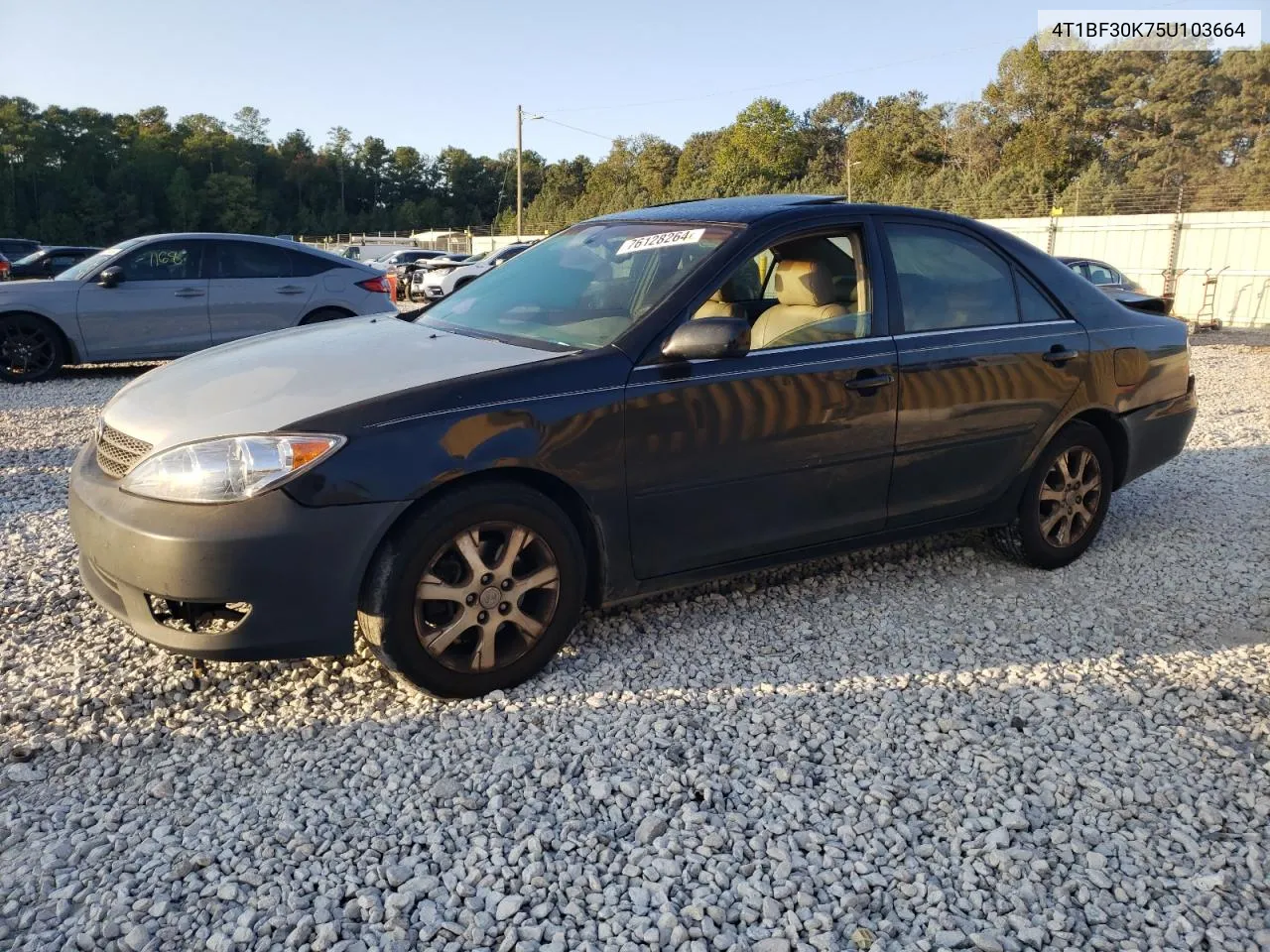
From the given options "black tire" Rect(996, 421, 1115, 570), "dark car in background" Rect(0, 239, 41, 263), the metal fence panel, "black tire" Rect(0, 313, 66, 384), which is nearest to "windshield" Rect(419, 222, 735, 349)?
"black tire" Rect(996, 421, 1115, 570)

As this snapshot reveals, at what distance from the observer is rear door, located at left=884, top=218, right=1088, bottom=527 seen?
4.04 metres

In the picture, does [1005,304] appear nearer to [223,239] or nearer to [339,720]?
[339,720]

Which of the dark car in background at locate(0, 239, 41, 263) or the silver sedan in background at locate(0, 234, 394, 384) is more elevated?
the dark car in background at locate(0, 239, 41, 263)

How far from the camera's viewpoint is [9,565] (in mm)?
4523

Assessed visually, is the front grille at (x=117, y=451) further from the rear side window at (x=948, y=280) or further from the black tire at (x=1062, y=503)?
the black tire at (x=1062, y=503)

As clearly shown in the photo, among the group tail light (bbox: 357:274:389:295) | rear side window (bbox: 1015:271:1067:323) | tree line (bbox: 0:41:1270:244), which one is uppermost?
tree line (bbox: 0:41:1270:244)

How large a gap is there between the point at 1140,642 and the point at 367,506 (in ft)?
9.96

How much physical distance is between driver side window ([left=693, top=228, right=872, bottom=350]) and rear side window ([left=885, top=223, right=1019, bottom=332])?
0.21m

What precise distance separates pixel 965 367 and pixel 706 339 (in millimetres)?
1390

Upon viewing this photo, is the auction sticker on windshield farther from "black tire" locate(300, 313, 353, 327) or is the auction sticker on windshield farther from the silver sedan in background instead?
"black tire" locate(300, 313, 353, 327)

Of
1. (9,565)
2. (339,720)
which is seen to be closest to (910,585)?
(339,720)

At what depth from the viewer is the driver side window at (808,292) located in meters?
3.84

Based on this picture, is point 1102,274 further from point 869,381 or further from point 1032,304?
point 869,381

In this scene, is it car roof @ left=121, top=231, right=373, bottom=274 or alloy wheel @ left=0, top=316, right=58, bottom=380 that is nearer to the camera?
alloy wheel @ left=0, top=316, right=58, bottom=380
